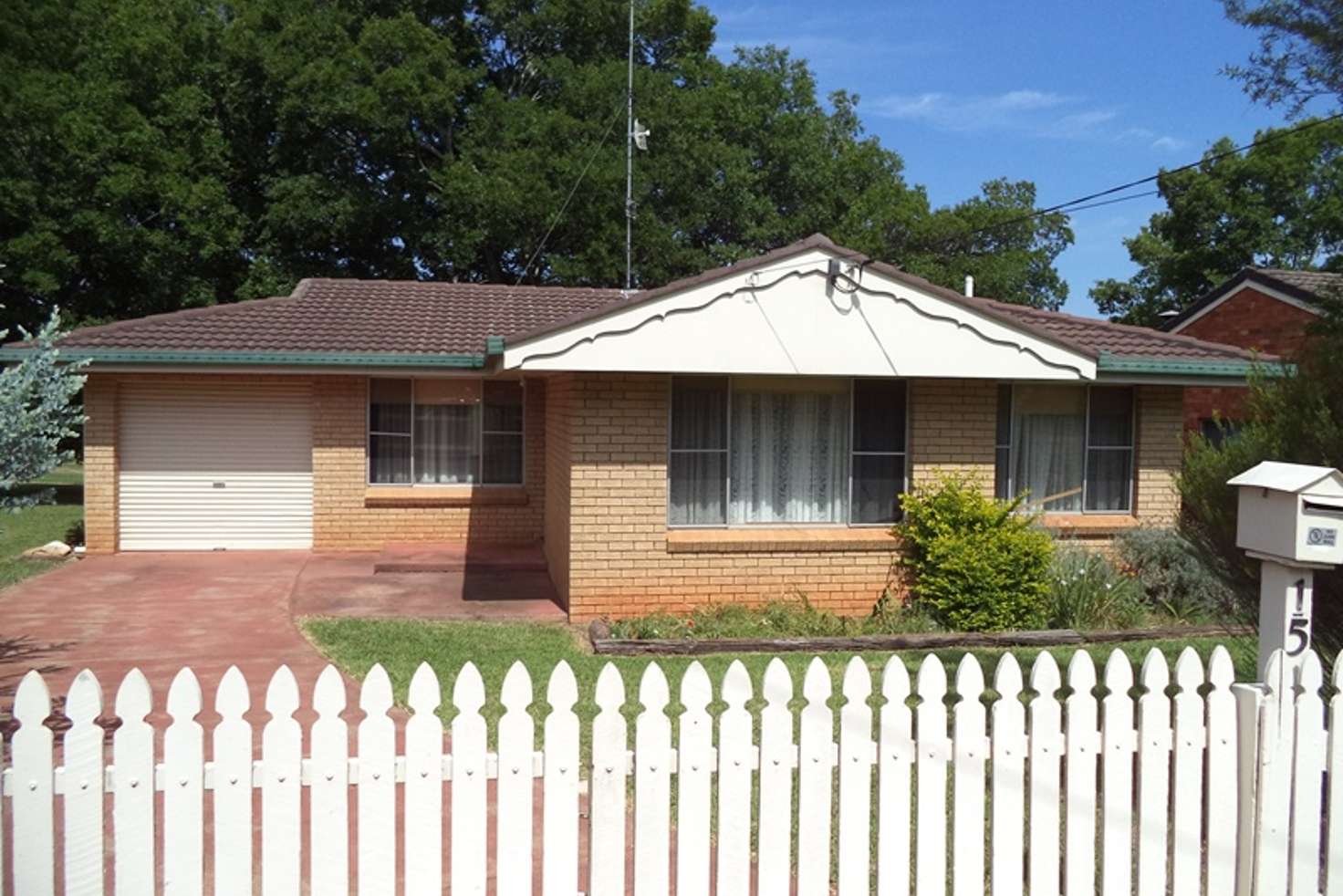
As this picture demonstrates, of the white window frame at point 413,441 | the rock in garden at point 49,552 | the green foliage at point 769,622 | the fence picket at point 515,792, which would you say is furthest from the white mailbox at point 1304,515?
the rock in garden at point 49,552

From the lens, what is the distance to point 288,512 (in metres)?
16.1

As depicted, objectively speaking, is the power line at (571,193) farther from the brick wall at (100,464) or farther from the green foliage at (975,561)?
the green foliage at (975,561)

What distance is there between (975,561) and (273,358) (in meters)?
9.33

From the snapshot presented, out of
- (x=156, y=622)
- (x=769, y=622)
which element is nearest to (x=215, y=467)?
(x=156, y=622)

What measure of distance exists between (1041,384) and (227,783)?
10.3 meters

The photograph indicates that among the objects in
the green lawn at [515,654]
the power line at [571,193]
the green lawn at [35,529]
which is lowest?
the green lawn at [35,529]

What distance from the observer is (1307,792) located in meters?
4.27

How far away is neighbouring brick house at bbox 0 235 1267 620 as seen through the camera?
10.3 m

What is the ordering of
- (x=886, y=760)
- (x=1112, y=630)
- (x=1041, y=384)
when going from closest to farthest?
1. (x=886, y=760)
2. (x=1112, y=630)
3. (x=1041, y=384)

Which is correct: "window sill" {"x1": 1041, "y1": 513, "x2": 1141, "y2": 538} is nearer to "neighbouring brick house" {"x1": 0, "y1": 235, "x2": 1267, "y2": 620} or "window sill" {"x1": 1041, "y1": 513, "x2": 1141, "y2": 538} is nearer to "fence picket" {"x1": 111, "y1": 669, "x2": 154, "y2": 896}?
"neighbouring brick house" {"x1": 0, "y1": 235, "x2": 1267, "y2": 620}

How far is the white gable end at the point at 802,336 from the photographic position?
9.99 m

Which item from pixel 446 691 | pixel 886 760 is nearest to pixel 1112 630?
pixel 446 691

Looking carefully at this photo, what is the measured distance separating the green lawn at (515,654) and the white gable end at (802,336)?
8.05ft

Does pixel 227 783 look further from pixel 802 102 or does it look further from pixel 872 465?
pixel 802 102
